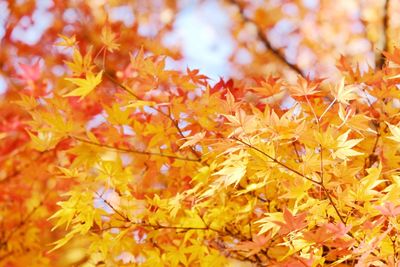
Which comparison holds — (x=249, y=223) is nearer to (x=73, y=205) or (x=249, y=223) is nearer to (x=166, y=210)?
(x=166, y=210)

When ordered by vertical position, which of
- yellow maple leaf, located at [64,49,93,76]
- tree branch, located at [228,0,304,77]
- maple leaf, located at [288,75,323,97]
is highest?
maple leaf, located at [288,75,323,97]

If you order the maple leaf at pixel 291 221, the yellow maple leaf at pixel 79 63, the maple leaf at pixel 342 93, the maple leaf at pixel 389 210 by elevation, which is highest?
the maple leaf at pixel 342 93

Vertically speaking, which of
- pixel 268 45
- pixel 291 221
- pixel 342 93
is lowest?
pixel 268 45

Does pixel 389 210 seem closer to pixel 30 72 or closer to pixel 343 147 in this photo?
pixel 343 147

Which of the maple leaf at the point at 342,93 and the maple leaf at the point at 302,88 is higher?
the maple leaf at the point at 342,93

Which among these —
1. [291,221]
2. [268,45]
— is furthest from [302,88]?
[268,45]

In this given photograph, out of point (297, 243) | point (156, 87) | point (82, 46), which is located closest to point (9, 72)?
point (82, 46)

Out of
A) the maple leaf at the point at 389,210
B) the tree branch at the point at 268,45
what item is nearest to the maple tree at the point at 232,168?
the maple leaf at the point at 389,210

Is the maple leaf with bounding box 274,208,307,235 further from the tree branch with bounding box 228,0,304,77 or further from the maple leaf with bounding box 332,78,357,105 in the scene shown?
the tree branch with bounding box 228,0,304,77

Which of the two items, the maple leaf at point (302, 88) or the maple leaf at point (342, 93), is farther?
the maple leaf at point (302, 88)

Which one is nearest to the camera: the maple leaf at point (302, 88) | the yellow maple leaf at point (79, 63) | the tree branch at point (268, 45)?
the maple leaf at point (302, 88)

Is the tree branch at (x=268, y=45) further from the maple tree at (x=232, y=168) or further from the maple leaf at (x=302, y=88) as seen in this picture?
the maple leaf at (x=302, y=88)

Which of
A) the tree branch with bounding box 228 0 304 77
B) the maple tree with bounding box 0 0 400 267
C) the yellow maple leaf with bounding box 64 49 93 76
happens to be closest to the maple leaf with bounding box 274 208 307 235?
A: the maple tree with bounding box 0 0 400 267

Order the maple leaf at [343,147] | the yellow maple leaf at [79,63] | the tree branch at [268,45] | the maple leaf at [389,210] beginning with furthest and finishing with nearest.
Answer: the tree branch at [268,45] < the yellow maple leaf at [79,63] < the maple leaf at [343,147] < the maple leaf at [389,210]
